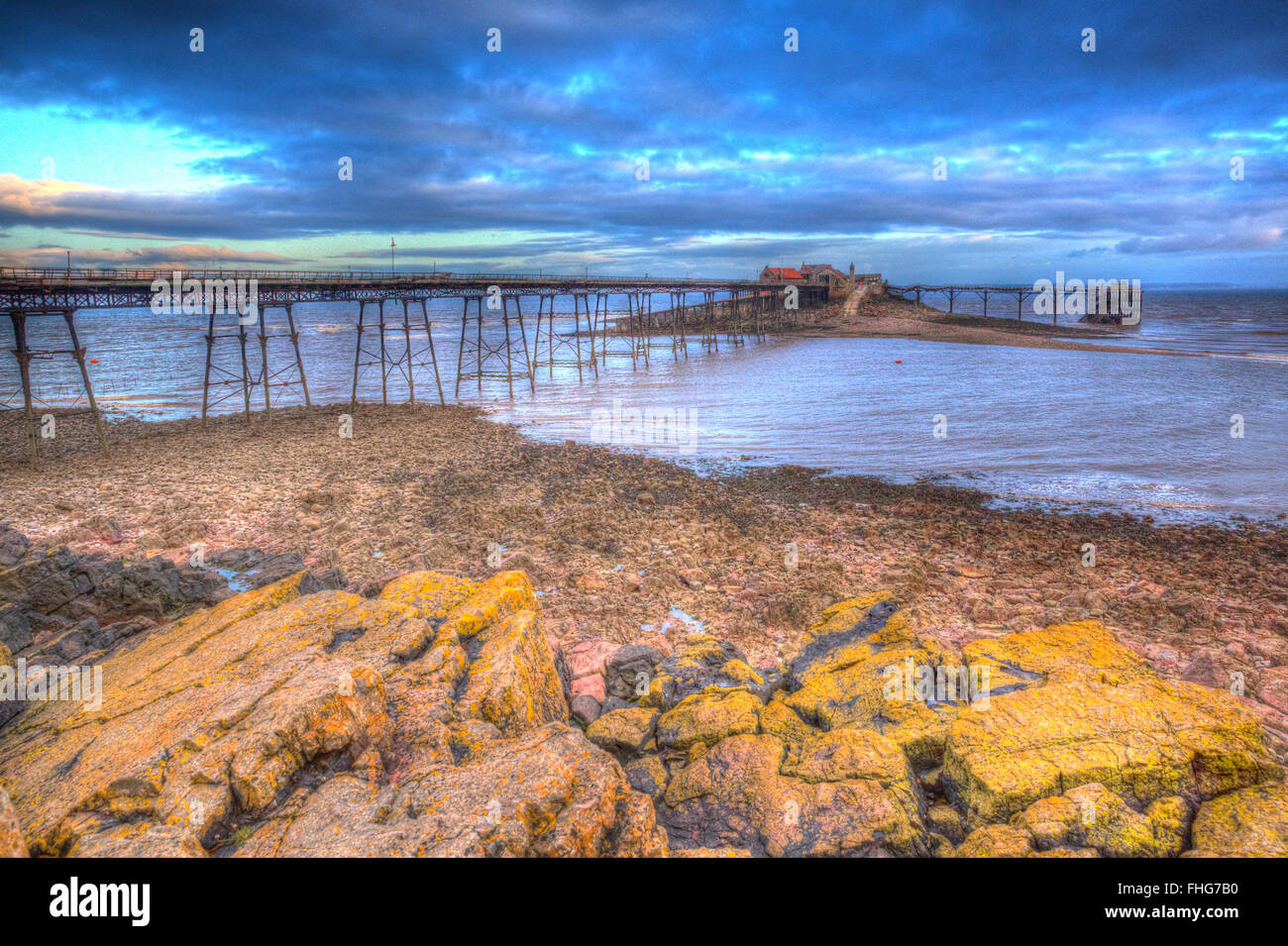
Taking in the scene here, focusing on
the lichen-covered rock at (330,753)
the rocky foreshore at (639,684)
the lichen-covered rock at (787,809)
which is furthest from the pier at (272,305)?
the lichen-covered rock at (787,809)

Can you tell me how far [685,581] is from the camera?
36.3 ft

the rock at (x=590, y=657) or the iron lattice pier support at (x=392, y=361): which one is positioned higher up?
the iron lattice pier support at (x=392, y=361)

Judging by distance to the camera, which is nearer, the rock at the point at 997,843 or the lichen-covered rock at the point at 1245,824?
the lichen-covered rock at the point at 1245,824

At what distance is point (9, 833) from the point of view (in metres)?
3.49

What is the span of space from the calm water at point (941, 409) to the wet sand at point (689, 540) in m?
2.92

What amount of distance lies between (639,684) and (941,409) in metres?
25.8

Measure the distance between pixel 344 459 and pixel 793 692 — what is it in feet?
53.0

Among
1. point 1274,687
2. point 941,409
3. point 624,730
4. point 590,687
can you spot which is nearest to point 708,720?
point 624,730

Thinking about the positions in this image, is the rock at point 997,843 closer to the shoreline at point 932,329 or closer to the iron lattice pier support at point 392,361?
the iron lattice pier support at point 392,361

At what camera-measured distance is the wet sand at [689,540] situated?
9.50 metres

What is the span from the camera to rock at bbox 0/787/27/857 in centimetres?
341

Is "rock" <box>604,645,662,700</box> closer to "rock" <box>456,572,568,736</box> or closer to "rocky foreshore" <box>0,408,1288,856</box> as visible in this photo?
"rocky foreshore" <box>0,408,1288,856</box>

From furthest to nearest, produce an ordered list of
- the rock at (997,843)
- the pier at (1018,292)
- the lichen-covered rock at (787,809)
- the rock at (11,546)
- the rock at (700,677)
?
1. the pier at (1018,292)
2. the rock at (11,546)
3. the rock at (700,677)
4. the lichen-covered rock at (787,809)
5. the rock at (997,843)
